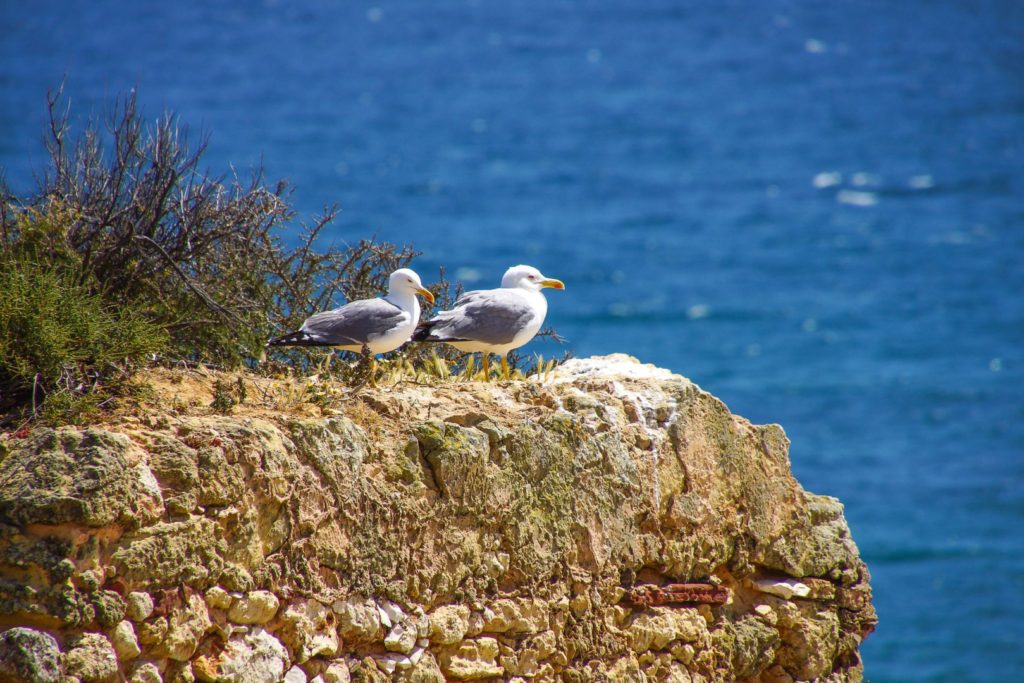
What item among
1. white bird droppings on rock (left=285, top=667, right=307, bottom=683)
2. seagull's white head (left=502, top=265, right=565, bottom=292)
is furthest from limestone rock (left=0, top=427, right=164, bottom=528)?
seagull's white head (left=502, top=265, right=565, bottom=292)

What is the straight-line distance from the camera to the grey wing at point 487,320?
8195mm

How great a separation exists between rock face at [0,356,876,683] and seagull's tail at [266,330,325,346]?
0.39 meters

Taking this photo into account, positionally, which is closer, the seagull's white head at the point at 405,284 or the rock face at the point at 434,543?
the rock face at the point at 434,543

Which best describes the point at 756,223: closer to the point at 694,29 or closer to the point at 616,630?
the point at 694,29

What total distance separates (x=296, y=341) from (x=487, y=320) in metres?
1.23

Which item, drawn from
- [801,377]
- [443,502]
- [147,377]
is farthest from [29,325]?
[801,377]

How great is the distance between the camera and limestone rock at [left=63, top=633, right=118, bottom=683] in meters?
5.59

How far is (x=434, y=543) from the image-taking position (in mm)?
7082

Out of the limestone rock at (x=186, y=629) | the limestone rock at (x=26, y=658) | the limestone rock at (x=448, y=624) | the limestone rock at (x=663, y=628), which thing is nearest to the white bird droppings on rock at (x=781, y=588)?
the limestone rock at (x=663, y=628)

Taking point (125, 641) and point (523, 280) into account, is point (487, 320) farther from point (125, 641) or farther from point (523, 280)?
point (125, 641)

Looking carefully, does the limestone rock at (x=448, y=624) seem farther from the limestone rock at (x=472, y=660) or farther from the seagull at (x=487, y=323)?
the seagull at (x=487, y=323)

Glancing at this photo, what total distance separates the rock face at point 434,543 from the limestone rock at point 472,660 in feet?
0.04

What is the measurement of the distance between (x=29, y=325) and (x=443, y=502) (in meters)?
2.33

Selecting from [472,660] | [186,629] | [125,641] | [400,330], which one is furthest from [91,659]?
[400,330]
